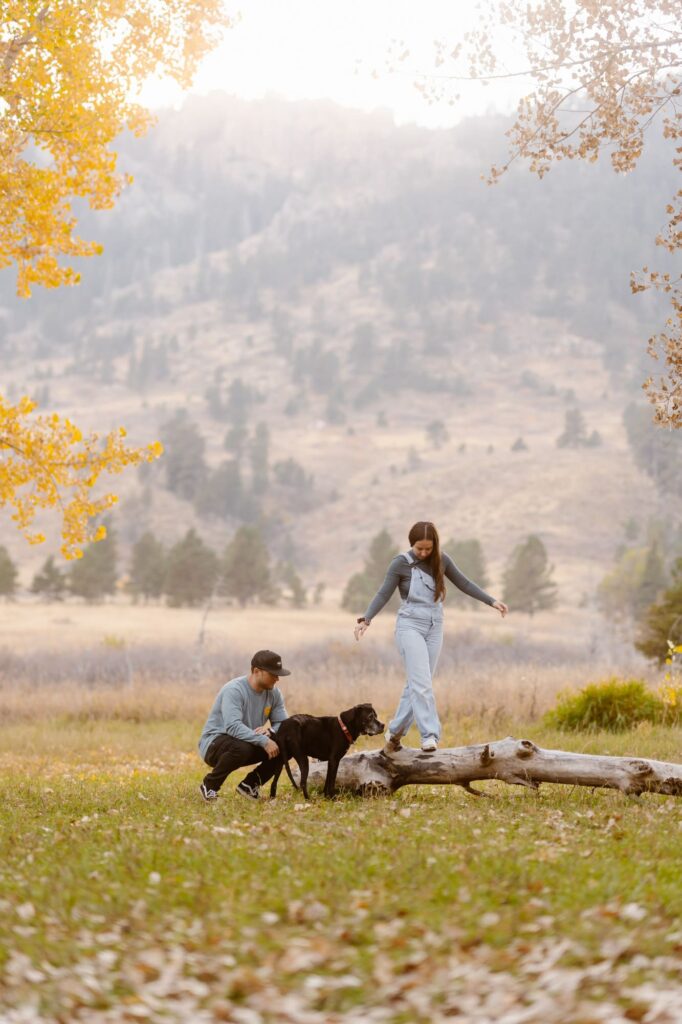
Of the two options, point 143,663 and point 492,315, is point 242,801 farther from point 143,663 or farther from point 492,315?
point 492,315

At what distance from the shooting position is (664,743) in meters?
14.4

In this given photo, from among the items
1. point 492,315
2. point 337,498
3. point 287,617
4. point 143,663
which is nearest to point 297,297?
point 492,315

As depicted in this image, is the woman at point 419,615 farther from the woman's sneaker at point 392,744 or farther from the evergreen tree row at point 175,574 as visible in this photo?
the evergreen tree row at point 175,574

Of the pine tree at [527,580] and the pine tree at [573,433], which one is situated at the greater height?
the pine tree at [573,433]

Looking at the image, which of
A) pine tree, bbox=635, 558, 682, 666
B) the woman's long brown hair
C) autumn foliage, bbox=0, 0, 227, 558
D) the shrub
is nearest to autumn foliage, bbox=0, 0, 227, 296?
autumn foliage, bbox=0, 0, 227, 558

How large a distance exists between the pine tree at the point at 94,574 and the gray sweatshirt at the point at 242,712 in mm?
46557

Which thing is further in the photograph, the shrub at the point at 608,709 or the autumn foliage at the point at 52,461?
the shrub at the point at 608,709

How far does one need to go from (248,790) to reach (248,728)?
2.45 ft

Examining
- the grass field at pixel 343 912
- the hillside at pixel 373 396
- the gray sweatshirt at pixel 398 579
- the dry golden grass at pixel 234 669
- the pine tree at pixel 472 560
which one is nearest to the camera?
the grass field at pixel 343 912

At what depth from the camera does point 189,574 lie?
5431 centimetres

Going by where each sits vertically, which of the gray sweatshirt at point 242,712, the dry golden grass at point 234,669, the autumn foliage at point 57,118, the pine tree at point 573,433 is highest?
the pine tree at point 573,433

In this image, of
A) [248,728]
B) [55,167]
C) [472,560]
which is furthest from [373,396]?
[248,728]

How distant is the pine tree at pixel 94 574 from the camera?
55.5 metres

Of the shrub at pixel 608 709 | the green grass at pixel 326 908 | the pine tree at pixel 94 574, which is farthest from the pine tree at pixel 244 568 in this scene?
the green grass at pixel 326 908
